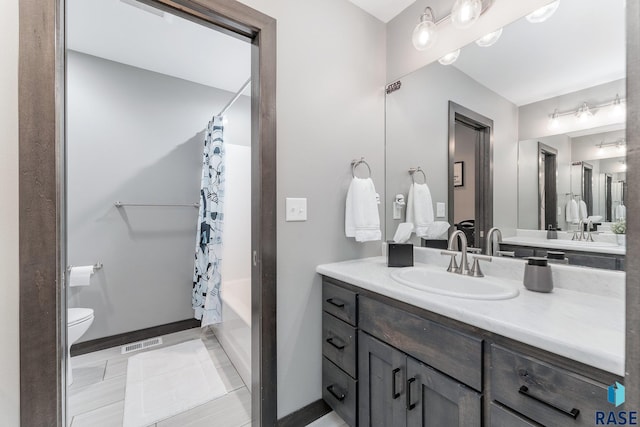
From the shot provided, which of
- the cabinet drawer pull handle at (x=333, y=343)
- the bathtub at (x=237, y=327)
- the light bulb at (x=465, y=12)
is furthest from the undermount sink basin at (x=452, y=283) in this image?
the light bulb at (x=465, y=12)

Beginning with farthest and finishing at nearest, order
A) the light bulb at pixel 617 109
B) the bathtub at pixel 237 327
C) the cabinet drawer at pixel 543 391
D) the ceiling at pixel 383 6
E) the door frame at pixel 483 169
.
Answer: the bathtub at pixel 237 327 → the ceiling at pixel 383 6 → the door frame at pixel 483 169 → the light bulb at pixel 617 109 → the cabinet drawer at pixel 543 391

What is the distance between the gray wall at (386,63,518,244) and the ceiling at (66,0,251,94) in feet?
4.43

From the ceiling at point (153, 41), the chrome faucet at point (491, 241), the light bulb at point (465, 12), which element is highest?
the ceiling at point (153, 41)

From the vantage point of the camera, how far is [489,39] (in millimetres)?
1329

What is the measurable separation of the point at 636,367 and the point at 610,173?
1.01m

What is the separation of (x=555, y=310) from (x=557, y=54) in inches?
43.7

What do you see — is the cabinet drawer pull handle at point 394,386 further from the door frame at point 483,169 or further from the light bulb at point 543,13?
the light bulb at point 543,13

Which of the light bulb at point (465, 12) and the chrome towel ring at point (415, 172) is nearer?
the light bulb at point (465, 12)

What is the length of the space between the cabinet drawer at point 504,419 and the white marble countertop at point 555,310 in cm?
21

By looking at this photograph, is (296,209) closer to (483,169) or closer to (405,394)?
(405,394)

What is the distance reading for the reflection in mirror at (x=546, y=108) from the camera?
1.02 m

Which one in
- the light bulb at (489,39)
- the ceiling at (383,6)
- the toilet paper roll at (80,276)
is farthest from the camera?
the toilet paper roll at (80,276)

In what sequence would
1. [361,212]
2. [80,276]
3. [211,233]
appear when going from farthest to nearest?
[211,233] → [80,276] → [361,212]

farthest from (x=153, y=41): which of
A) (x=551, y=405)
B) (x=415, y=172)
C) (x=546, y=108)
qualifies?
(x=551, y=405)
